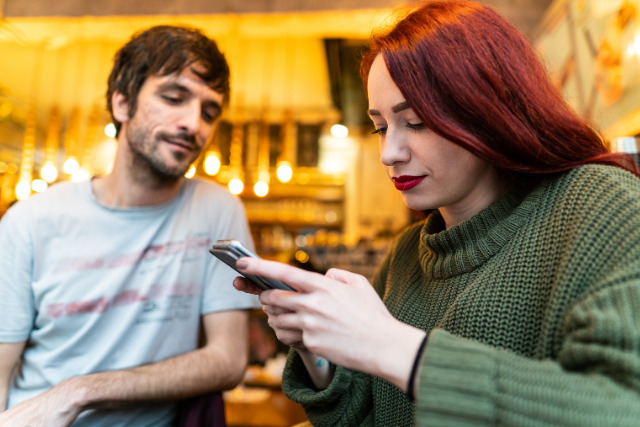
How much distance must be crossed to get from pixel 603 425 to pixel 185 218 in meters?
1.37

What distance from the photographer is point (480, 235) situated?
95cm

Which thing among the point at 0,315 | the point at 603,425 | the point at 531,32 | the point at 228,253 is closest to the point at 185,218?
the point at 0,315

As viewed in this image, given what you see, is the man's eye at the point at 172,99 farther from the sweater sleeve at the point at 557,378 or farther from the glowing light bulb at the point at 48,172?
the glowing light bulb at the point at 48,172

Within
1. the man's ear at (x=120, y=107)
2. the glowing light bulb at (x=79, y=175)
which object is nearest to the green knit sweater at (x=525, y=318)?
the man's ear at (x=120, y=107)

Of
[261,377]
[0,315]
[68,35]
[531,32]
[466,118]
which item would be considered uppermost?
[68,35]

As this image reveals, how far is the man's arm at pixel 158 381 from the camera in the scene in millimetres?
1122

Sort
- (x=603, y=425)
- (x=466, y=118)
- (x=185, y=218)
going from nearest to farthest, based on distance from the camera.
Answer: (x=603, y=425)
(x=466, y=118)
(x=185, y=218)

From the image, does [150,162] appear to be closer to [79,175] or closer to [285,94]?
[79,175]

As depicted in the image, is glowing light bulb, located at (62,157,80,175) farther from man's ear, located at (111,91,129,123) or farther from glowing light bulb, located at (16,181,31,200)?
man's ear, located at (111,91,129,123)

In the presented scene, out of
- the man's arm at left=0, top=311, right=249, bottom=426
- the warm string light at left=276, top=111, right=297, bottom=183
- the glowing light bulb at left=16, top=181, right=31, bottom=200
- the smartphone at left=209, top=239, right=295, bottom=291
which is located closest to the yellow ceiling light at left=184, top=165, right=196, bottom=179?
the man's arm at left=0, top=311, right=249, bottom=426

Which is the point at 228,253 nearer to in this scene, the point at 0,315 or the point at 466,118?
the point at 466,118

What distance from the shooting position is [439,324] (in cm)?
95

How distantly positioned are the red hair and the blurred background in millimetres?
357

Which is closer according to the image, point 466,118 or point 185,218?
point 466,118
